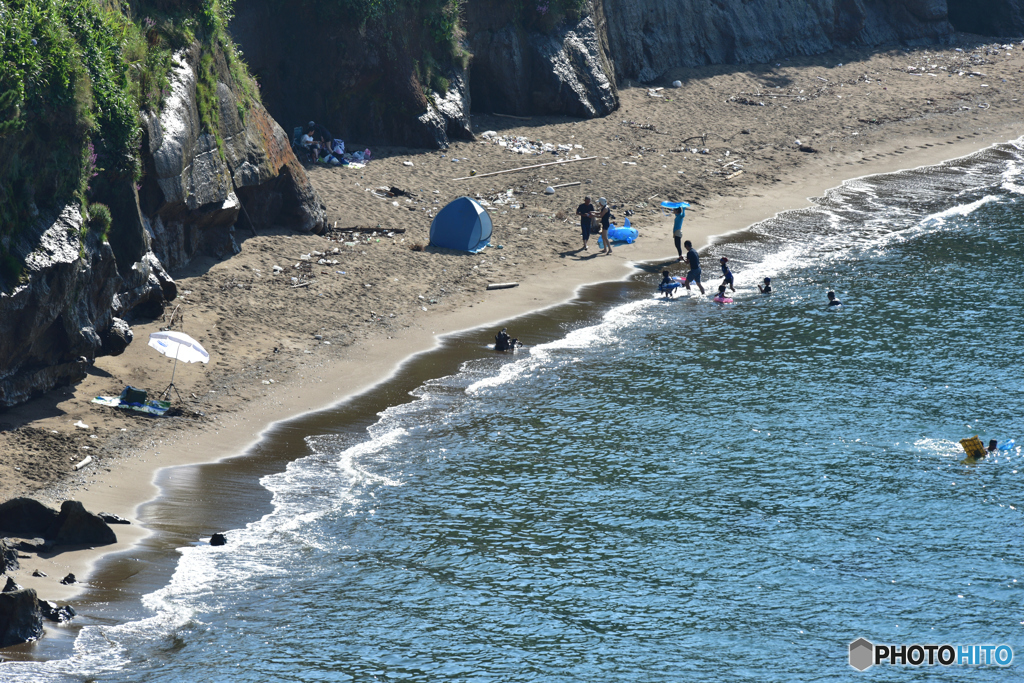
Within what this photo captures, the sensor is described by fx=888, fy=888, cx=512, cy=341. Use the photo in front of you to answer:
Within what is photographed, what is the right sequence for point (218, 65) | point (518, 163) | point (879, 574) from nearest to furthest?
1. point (879, 574)
2. point (218, 65)
3. point (518, 163)

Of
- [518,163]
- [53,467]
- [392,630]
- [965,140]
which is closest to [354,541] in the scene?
[392,630]

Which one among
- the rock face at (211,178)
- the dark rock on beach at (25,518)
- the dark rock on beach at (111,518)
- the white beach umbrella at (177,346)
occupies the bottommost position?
the dark rock on beach at (111,518)

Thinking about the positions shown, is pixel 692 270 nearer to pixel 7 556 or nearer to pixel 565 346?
pixel 565 346

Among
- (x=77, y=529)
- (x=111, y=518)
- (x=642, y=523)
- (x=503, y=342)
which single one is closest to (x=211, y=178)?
(x=503, y=342)

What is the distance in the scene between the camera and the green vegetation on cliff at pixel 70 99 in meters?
15.9

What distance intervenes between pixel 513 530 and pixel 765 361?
383 inches

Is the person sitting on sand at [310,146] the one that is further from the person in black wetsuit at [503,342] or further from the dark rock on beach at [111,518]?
the dark rock on beach at [111,518]

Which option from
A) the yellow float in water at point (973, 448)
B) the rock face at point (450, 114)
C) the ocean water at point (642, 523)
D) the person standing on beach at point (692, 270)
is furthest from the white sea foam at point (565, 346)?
the rock face at point (450, 114)

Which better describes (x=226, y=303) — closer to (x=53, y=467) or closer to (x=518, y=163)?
(x=53, y=467)

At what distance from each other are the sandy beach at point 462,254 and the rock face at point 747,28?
1326 millimetres

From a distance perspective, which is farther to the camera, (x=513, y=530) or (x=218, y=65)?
(x=218, y=65)

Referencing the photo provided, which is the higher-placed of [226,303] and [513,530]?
[226,303]

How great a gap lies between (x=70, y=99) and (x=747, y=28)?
136ft

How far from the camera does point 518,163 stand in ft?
114
